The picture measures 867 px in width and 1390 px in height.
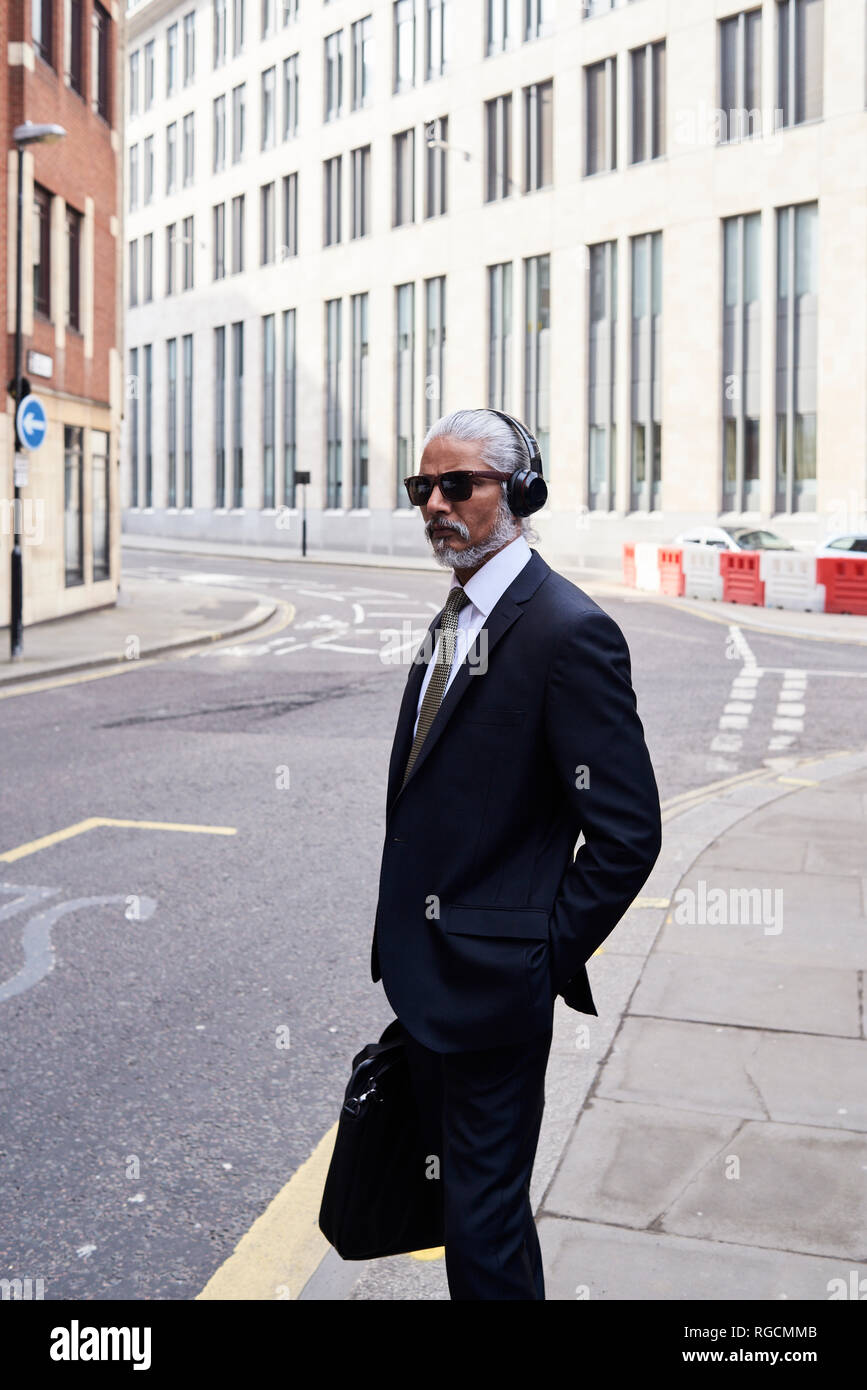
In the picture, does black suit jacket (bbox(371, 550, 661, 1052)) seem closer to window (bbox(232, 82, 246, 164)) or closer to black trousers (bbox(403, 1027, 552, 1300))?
black trousers (bbox(403, 1027, 552, 1300))

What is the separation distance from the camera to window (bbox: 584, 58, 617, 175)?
41719mm

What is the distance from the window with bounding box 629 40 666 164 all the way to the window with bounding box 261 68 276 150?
66.0 feet

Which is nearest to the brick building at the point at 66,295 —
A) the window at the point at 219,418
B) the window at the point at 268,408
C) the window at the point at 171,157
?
the window at the point at 268,408

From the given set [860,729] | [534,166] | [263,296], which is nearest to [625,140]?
[534,166]

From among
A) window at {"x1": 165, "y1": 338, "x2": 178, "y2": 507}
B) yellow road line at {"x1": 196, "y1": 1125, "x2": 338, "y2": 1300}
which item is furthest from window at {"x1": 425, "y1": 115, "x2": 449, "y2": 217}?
yellow road line at {"x1": 196, "y1": 1125, "x2": 338, "y2": 1300}

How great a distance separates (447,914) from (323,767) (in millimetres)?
7808

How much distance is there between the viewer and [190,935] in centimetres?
633

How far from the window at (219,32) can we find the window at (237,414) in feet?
37.7

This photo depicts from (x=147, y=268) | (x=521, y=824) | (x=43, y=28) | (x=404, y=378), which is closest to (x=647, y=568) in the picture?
(x=43, y=28)

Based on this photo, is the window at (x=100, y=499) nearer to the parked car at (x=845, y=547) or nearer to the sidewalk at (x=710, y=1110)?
the parked car at (x=845, y=547)

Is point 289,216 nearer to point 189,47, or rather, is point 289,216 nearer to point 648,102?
point 189,47

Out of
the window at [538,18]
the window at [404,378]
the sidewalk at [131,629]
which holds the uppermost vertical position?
the window at [538,18]

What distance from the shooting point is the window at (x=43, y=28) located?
68.3ft

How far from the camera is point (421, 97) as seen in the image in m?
48.2
